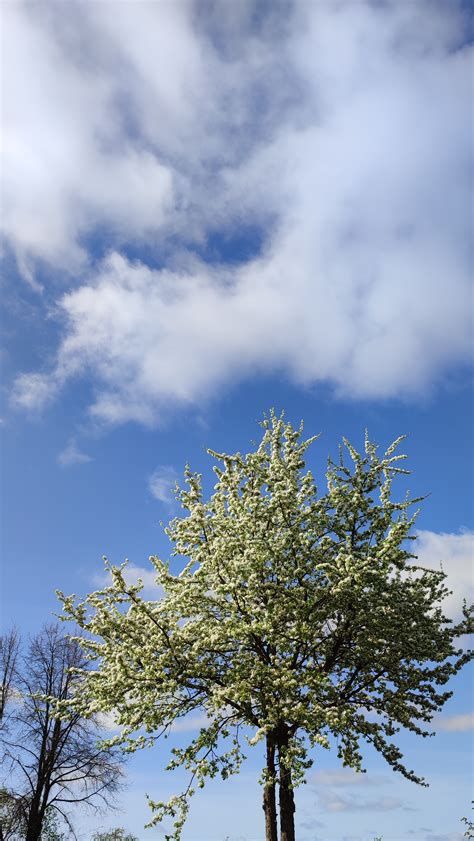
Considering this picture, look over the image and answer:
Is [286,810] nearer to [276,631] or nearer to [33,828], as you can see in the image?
[276,631]

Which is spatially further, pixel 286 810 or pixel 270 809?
pixel 270 809

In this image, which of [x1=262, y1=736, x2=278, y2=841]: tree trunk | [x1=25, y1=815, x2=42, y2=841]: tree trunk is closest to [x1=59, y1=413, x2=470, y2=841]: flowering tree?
[x1=262, y1=736, x2=278, y2=841]: tree trunk

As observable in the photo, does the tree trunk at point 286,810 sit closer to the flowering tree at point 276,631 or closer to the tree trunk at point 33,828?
the flowering tree at point 276,631

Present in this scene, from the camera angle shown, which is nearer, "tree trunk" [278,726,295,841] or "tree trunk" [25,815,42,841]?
"tree trunk" [278,726,295,841]

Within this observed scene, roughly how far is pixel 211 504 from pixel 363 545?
5.64m

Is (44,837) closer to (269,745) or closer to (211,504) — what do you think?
(269,745)

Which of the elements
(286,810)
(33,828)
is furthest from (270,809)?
(33,828)

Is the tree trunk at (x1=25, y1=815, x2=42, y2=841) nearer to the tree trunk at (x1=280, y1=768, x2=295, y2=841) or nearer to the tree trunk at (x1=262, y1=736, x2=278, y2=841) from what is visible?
the tree trunk at (x1=262, y1=736, x2=278, y2=841)

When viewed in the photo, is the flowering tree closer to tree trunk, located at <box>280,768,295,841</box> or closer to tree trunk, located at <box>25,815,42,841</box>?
tree trunk, located at <box>280,768,295,841</box>

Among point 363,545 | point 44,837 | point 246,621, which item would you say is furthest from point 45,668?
point 363,545

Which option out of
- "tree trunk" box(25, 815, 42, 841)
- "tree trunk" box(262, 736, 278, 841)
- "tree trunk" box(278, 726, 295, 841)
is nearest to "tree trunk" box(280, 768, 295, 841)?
"tree trunk" box(278, 726, 295, 841)

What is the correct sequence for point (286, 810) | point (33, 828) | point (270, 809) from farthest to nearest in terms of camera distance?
point (33, 828), point (270, 809), point (286, 810)

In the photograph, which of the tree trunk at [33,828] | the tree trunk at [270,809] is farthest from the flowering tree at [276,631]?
the tree trunk at [33,828]

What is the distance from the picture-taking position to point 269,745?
843 inches
